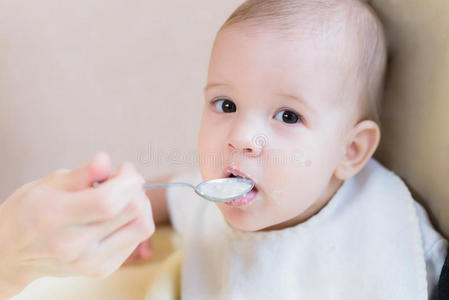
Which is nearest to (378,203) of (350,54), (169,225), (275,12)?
(350,54)

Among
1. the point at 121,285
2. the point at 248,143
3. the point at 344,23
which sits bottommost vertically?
the point at 121,285

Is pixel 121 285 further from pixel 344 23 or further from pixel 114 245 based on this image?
pixel 344 23

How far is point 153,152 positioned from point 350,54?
0.70 meters

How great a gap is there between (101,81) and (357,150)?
2.42ft

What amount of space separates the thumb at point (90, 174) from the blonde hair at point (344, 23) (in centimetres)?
35

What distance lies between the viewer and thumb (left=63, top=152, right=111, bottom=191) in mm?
512

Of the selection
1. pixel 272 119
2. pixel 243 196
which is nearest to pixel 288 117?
pixel 272 119

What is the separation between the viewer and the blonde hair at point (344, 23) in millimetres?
734

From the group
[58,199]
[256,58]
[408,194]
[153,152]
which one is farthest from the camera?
[153,152]

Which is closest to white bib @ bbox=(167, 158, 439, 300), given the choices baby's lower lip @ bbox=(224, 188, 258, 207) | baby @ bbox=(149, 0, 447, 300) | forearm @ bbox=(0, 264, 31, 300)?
baby @ bbox=(149, 0, 447, 300)

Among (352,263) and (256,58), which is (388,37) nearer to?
(256,58)

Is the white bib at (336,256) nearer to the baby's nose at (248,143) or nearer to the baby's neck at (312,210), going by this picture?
the baby's neck at (312,210)

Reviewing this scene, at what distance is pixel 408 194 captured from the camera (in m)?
0.86

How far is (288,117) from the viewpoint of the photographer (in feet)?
2.44
